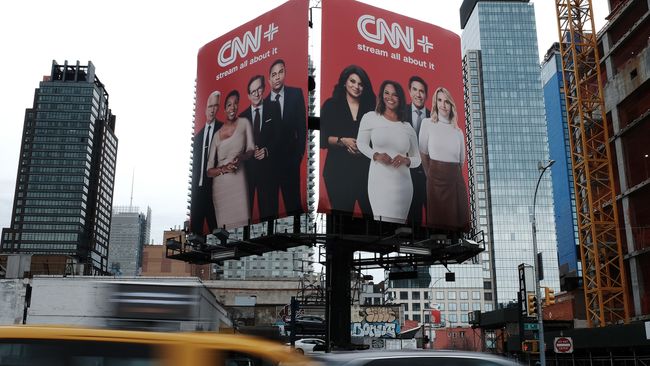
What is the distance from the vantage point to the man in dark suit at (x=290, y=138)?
36.7 m

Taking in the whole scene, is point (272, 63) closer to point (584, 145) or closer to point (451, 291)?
point (584, 145)

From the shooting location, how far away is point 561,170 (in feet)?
451

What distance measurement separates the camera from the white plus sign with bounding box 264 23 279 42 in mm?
39594

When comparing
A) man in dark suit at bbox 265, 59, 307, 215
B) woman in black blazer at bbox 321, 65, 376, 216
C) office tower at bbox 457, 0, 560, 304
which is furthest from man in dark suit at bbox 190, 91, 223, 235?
office tower at bbox 457, 0, 560, 304

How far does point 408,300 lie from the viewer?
19000cm

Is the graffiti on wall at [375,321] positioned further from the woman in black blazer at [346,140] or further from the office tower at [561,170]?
the office tower at [561,170]

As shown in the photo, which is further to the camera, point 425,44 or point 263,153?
point 425,44

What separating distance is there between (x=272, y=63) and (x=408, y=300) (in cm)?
15917

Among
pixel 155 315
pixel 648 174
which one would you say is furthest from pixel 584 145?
pixel 155 315

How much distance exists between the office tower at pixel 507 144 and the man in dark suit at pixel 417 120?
468ft

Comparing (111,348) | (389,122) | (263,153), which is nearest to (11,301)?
(263,153)

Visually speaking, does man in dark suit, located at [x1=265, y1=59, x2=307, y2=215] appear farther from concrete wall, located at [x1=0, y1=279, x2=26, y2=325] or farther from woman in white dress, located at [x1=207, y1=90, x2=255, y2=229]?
concrete wall, located at [x1=0, y1=279, x2=26, y2=325]

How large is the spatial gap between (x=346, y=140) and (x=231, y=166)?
785cm

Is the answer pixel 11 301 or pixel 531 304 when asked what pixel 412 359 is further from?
pixel 11 301
